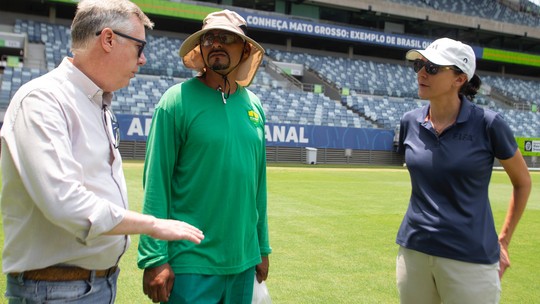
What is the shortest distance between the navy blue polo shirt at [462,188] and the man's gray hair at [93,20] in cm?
197

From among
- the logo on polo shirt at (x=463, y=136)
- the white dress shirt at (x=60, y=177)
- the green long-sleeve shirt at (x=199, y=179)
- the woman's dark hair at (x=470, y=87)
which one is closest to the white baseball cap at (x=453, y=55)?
the woman's dark hair at (x=470, y=87)

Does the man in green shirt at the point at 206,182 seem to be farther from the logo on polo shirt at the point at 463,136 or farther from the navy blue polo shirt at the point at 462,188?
the logo on polo shirt at the point at 463,136

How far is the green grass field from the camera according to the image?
5.03 m

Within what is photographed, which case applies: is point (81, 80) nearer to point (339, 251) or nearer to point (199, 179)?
point (199, 179)

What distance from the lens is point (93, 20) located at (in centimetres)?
209

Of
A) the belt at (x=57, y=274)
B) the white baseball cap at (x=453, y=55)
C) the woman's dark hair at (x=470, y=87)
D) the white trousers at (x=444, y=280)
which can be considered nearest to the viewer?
the belt at (x=57, y=274)

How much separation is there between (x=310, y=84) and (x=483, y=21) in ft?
72.0

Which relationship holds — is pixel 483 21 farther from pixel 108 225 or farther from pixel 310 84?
pixel 108 225

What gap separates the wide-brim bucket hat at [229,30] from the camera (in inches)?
106

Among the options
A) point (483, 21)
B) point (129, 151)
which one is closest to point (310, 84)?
point (129, 151)

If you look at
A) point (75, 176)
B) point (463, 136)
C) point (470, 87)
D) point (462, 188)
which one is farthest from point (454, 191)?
point (75, 176)

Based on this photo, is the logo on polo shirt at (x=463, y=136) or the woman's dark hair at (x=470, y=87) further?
the woman's dark hair at (x=470, y=87)

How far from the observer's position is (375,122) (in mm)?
32250

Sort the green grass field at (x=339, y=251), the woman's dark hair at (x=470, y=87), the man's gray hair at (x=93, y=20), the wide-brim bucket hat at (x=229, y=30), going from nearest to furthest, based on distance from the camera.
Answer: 1. the man's gray hair at (x=93, y=20)
2. the wide-brim bucket hat at (x=229, y=30)
3. the woman's dark hair at (x=470, y=87)
4. the green grass field at (x=339, y=251)
